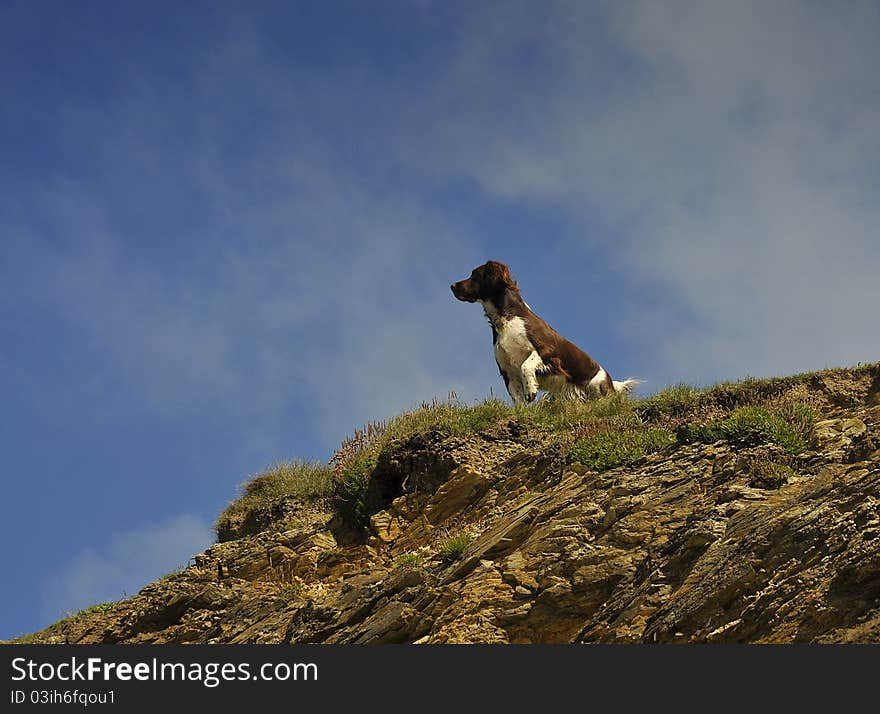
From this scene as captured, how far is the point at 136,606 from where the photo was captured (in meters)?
14.3

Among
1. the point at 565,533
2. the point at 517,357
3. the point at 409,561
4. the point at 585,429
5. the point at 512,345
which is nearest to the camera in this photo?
the point at 565,533

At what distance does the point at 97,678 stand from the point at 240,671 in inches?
50.4

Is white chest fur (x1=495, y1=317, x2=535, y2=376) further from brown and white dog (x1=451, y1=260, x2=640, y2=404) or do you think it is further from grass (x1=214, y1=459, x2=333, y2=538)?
grass (x1=214, y1=459, x2=333, y2=538)

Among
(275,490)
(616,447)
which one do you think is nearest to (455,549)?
(616,447)

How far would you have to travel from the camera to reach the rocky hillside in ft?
26.6

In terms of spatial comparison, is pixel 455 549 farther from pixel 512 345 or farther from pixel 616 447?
pixel 512 345

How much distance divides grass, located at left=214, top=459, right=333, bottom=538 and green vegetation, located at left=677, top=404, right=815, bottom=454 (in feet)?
20.5

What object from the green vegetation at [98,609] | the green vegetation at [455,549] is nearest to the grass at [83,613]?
the green vegetation at [98,609]

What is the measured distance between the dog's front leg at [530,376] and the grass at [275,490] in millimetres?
3411

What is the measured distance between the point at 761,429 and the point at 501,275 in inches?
311

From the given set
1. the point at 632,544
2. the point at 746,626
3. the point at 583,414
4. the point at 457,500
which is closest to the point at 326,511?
the point at 457,500

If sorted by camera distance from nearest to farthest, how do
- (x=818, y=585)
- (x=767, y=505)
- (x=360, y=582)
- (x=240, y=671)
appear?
(x=818, y=585) → (x=240, y=671) → (x=767, y=505) → (x=360, y=582)

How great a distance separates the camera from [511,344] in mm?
17656

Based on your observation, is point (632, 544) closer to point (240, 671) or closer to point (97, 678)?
point (240, 671)
